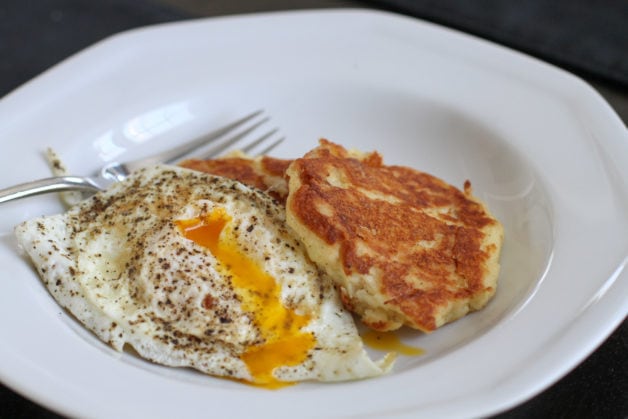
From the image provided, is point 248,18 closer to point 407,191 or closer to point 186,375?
point 407,191

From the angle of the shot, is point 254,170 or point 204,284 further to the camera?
point 254,170

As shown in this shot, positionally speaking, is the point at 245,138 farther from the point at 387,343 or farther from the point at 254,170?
the point at 387,343

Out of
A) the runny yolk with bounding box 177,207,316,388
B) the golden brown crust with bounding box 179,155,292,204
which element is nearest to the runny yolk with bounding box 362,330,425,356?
the runny yolk with bounding box 177,207,316,388

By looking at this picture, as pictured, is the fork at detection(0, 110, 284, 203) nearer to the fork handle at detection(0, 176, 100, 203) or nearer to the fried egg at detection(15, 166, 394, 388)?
the fork handle at detection(0, 176, 100, 203)

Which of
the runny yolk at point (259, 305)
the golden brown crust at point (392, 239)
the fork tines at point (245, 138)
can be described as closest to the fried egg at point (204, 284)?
the runny yolk at point (259, 305)

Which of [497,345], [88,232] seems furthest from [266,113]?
[497,345]

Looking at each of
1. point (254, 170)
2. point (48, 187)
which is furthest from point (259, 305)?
point (48, 187)

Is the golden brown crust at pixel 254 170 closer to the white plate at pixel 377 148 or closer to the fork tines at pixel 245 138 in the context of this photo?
the fork tines at pixel 245 138
